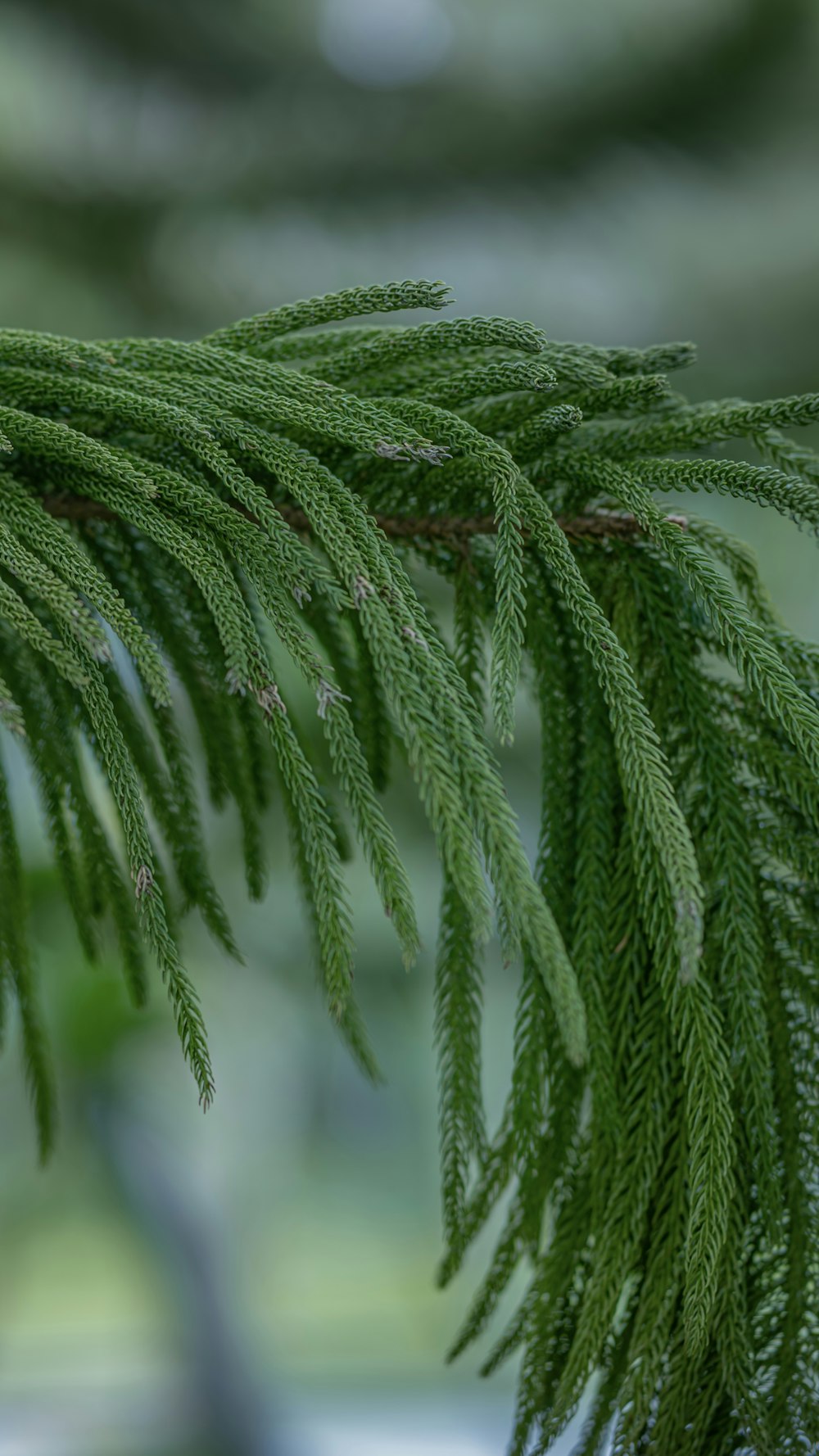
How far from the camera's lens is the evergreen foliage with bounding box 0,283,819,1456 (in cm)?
29

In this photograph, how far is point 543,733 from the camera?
15.1 inches

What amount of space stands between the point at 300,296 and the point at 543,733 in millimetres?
1198

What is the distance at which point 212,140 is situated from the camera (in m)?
1.34

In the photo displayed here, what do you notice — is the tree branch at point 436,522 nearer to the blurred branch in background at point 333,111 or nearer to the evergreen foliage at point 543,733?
the evergreen foliage at point 543,733

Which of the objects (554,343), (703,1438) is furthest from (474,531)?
(703,1438)

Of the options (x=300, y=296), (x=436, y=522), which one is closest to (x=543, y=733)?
(x=436, y=522)

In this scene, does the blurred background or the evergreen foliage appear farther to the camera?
the blurred background

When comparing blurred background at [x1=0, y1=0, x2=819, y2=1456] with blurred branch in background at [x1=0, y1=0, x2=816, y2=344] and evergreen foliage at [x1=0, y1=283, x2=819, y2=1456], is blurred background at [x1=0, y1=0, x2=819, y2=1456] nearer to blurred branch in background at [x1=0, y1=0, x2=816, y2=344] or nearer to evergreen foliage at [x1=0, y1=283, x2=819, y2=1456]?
blurred branch in background at [x1=0, y1=0, x2=816, y2=344]

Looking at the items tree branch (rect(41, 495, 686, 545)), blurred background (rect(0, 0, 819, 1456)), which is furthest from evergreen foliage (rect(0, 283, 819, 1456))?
blurred background (rect(0, 0, 819, 1456))

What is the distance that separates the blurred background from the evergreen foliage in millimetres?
968

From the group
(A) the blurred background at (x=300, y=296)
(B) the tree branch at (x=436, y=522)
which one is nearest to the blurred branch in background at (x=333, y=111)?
(A) the blurred background at (x=300, y=296)

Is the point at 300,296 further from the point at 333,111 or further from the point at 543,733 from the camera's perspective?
the point at 543,733

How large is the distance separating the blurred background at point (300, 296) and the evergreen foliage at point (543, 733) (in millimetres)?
968

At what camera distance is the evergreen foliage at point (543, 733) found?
11.5 inches
